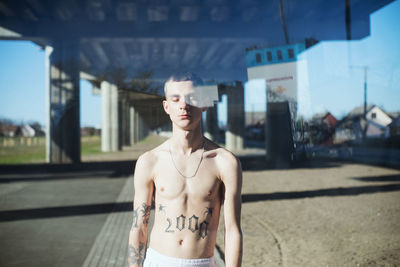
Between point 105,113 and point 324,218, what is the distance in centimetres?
404

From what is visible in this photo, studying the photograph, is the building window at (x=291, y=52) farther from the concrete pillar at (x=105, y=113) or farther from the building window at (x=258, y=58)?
the concrete pillar at (x=105, y=113)

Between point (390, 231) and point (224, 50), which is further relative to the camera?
point (390, 231)

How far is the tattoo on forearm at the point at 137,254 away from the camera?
1.56 m

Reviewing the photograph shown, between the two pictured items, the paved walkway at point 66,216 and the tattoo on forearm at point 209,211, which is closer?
the tattoo on forearm at point 209,211

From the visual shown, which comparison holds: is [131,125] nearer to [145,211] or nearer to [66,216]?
[145,211]

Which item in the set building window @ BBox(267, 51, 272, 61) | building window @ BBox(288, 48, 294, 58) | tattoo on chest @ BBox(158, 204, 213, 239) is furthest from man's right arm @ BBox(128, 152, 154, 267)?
building window @ BBox(288, 48, 294, 58)

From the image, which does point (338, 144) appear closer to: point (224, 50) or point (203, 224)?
point (224, 50)

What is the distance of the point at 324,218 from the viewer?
5.19m

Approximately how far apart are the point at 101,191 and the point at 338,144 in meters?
6.13

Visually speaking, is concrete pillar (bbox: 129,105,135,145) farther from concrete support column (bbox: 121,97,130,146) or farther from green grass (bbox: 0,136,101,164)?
green grass (bbox: 0,136,101,164)

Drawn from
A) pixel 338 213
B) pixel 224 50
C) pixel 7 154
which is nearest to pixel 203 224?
pixel 224 50

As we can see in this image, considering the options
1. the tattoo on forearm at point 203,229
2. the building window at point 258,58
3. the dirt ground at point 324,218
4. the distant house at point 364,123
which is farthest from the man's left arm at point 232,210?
the dirt ground at point 324,218

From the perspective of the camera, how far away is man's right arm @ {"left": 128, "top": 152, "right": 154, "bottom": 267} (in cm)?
158

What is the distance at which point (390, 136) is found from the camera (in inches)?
142
